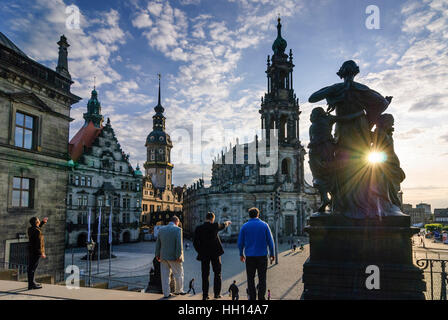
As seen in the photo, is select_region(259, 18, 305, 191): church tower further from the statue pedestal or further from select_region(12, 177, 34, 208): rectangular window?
the statue pedestal

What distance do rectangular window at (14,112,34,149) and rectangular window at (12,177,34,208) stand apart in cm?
178

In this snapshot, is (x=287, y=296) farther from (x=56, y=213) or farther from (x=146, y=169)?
(x=146, y=169)

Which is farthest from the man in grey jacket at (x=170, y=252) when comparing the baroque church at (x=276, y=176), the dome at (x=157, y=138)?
the dome at (x=157, y=138)

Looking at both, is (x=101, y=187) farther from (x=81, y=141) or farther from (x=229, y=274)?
(x=229, y=274)

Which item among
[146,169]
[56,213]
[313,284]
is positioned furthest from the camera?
[146,169]

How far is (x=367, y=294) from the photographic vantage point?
5871 mm

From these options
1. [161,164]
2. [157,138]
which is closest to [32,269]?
[161,164]

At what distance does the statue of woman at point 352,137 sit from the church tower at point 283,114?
49.1m

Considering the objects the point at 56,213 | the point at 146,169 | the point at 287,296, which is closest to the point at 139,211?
the point at 146,169

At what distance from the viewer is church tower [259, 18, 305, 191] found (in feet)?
189

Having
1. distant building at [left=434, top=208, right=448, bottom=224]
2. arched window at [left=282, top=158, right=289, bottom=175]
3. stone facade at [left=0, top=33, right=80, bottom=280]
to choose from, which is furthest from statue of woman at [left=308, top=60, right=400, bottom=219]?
distant building at [left=434, top=208, right=448, bottom=224]

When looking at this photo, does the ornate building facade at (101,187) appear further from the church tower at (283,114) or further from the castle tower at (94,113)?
the church tower at (283,114)

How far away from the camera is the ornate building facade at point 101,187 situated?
46.2 metres
